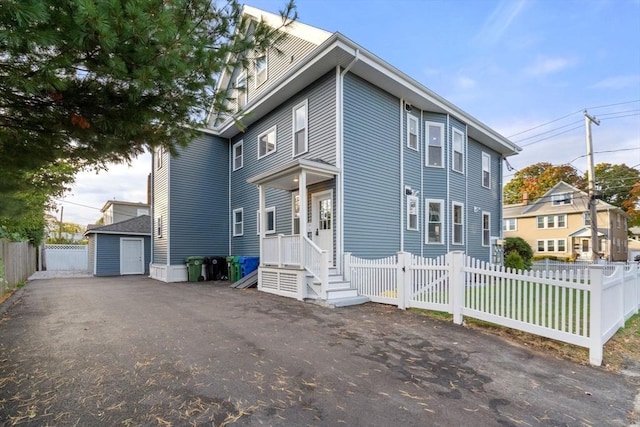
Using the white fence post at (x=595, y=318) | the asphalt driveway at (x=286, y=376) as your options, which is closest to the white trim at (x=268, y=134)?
the asphalt driveway at (x=286, y=376)

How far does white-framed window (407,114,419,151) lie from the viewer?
11.6 metres

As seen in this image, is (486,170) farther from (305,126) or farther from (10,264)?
(10,264)

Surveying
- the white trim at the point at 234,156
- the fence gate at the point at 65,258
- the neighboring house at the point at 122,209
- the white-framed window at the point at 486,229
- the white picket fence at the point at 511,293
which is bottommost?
the fence gate at the point at 65,258

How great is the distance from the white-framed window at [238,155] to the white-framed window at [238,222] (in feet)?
6.39

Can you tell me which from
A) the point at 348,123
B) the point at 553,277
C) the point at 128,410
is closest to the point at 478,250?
the point at 348,123

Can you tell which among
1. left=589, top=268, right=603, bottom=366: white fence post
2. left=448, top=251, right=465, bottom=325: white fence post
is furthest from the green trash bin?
left=589, top=268, right=603, bottom=366: white fence post

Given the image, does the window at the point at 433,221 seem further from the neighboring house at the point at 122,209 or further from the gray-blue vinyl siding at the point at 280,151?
the neighboring house at the point at 122,209

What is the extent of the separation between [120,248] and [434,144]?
55.0 ft

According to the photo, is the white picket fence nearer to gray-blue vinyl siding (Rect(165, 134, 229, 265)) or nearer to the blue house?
the blue house

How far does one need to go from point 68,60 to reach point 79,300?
321 inches

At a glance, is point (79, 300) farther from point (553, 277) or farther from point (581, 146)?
point (581, 146)

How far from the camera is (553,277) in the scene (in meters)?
5.03

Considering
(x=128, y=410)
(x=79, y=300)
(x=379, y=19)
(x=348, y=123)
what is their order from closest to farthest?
(x=128, y=410) < (x=79, y=300) < (x=348, y=123) < (x=379, y=19)

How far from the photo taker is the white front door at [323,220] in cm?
960
